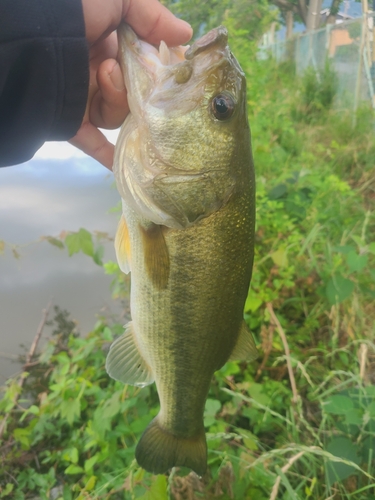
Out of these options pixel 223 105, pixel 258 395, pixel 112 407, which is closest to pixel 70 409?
pixel 112 407

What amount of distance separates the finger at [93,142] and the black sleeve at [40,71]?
0.34 metres

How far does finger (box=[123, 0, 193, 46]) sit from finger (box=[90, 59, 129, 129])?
15 centimetres

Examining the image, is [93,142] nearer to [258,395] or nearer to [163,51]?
[163,51]

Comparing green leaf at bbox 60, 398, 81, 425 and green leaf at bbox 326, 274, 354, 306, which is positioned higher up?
green leaf at bbox 326, 274, 354, 306

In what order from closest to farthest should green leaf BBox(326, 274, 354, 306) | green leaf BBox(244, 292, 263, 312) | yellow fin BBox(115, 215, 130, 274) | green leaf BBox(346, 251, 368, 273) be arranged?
yellow fin BBox(115, 215, 130, 274)
green leaf BBox(346, 251, 368, 273)
green leaf BBox(326, 274, 354, 306)
green leaf BBox(244, 292, 263, 312)

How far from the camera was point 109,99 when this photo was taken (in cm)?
119

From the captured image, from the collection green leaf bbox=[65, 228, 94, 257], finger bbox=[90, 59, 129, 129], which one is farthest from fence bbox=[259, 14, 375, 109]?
finger bbox=[90, 59, 129, 129]

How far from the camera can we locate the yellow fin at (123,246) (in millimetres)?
1200

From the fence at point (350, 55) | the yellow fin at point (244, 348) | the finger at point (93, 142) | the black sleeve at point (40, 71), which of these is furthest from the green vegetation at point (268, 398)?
the fence at point (350, 55)

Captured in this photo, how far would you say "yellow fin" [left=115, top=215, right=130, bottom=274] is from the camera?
3.94ft

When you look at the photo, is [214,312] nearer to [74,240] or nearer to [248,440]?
[248,440]

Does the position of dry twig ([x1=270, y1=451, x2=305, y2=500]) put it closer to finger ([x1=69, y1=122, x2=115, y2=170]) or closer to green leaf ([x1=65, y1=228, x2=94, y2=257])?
green leaf ([x1=65, y1=228, x2=94, y2=257])

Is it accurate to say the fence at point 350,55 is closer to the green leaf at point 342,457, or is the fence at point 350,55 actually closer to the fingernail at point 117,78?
the green leaf at point 342,457

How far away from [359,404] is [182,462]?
2.85 ft
